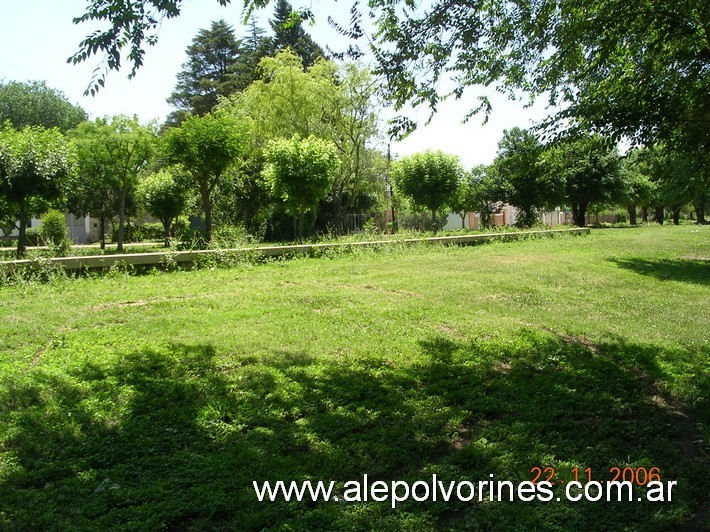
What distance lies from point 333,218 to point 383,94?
1878 centimetres

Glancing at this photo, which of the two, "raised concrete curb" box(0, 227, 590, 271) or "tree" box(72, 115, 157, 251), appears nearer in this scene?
"raised concrete curb" box(0, 227, 590, 271)

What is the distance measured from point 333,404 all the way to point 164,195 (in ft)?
70.9

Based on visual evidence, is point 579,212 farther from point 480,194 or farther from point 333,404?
point 333,404

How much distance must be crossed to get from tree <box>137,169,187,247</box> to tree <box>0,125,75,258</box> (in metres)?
9.45

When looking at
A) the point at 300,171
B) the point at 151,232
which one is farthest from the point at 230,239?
the point at 151,232

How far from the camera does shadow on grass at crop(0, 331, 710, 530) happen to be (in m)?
2.61

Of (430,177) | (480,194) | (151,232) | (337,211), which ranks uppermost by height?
(430,177)

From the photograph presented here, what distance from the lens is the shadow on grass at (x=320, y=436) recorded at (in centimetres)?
261

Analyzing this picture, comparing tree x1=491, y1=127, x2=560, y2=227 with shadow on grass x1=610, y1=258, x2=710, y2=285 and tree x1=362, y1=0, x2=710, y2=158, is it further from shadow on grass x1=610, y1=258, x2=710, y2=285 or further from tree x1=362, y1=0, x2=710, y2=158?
tree x1=362, y1=0, x2=710, y2=158

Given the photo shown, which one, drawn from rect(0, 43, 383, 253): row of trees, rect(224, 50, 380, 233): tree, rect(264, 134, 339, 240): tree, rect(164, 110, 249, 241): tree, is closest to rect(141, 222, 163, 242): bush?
rect(0, 43, 383, 253): row of trees

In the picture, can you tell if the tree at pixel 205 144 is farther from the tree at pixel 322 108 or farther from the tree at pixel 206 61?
the tree at pixel 206 61

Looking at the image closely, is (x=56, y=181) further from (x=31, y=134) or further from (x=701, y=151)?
(x=701, y=151)

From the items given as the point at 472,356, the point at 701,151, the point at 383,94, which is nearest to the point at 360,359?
the point at 472,356

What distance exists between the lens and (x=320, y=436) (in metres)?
3.35
